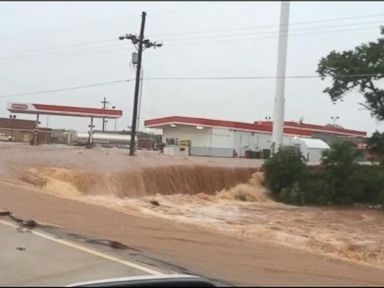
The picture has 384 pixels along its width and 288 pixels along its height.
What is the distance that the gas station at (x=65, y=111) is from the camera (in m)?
49.3

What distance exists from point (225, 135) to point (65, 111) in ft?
50.8

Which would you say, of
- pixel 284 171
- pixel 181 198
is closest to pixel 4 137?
pixel 181 198

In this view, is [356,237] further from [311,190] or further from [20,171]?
[311,190]

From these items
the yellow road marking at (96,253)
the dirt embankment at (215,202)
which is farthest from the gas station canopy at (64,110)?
the yellow road marking at (96,253)

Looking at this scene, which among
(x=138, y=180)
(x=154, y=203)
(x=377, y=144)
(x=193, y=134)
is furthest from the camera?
(x=193, y=134)

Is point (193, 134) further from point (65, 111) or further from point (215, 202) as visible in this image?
point (215, 202)

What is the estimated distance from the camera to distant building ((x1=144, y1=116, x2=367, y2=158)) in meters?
58.7

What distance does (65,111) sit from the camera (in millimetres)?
58469

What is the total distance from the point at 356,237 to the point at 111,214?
12.2 m

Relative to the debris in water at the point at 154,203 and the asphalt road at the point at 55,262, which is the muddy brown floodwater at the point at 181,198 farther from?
the asphalt road at the point at 55,262

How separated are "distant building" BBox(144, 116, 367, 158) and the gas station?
6.34 meters

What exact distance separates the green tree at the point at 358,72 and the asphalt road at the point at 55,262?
3369 centimetres

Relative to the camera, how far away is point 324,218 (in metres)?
32.2

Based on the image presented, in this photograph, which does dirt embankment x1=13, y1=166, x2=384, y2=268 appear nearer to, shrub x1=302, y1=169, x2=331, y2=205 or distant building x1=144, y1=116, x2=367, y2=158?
shrub x1=302, y1=169, x2=331, y2=205
